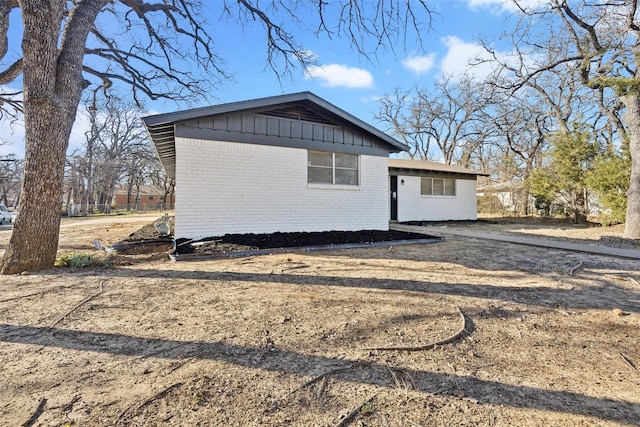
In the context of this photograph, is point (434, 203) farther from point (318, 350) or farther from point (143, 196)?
point (143, 196)

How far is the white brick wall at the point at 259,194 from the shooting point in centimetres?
686

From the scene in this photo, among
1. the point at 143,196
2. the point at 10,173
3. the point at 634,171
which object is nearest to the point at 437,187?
the point at 634,171

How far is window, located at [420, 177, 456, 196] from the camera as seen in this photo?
14878 mm

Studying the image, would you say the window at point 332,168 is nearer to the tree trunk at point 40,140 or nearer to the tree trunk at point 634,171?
the tree trunk at point 40,140

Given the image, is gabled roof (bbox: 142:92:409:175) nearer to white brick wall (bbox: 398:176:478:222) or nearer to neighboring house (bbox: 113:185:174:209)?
white brick wall (bbox: 398:176:478:222)

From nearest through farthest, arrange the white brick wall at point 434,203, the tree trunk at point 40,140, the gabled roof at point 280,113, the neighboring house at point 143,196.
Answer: the tree trunk at point 40,140 → the gabled roof at point 280,113 → the white brick wall at point 434,203 → the neighboring house at point 143,196

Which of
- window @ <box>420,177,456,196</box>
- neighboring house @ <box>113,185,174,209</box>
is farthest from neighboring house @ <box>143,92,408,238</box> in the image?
neighboring house @ <box>113,185,174,209</box>

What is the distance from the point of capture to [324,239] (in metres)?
7.66

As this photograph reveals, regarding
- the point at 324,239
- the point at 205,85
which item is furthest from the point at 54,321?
the point at 205,85

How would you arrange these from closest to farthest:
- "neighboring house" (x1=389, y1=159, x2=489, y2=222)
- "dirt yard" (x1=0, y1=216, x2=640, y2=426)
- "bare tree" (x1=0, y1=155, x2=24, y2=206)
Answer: "dirt yard" (x1=0, y1=216, x2=640, y2=426) → "neighboring house" (x1=389, y1=159, x2=489, y2=222) → "bare tree" (x1=0, y1=155, x2=24, y2=206)

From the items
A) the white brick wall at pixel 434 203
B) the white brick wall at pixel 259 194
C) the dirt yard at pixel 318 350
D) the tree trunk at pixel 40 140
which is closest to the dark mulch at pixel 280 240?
the white brick wall at pixel 259 194

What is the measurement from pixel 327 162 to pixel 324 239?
238cm

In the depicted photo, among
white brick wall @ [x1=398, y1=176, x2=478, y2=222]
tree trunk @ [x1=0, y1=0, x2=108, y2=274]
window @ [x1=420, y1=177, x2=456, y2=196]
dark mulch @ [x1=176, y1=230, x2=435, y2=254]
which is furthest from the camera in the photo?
window @ [x1=420, y1=177, x2=456, y2=196]

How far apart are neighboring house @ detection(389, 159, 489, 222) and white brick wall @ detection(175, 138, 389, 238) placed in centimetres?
523
